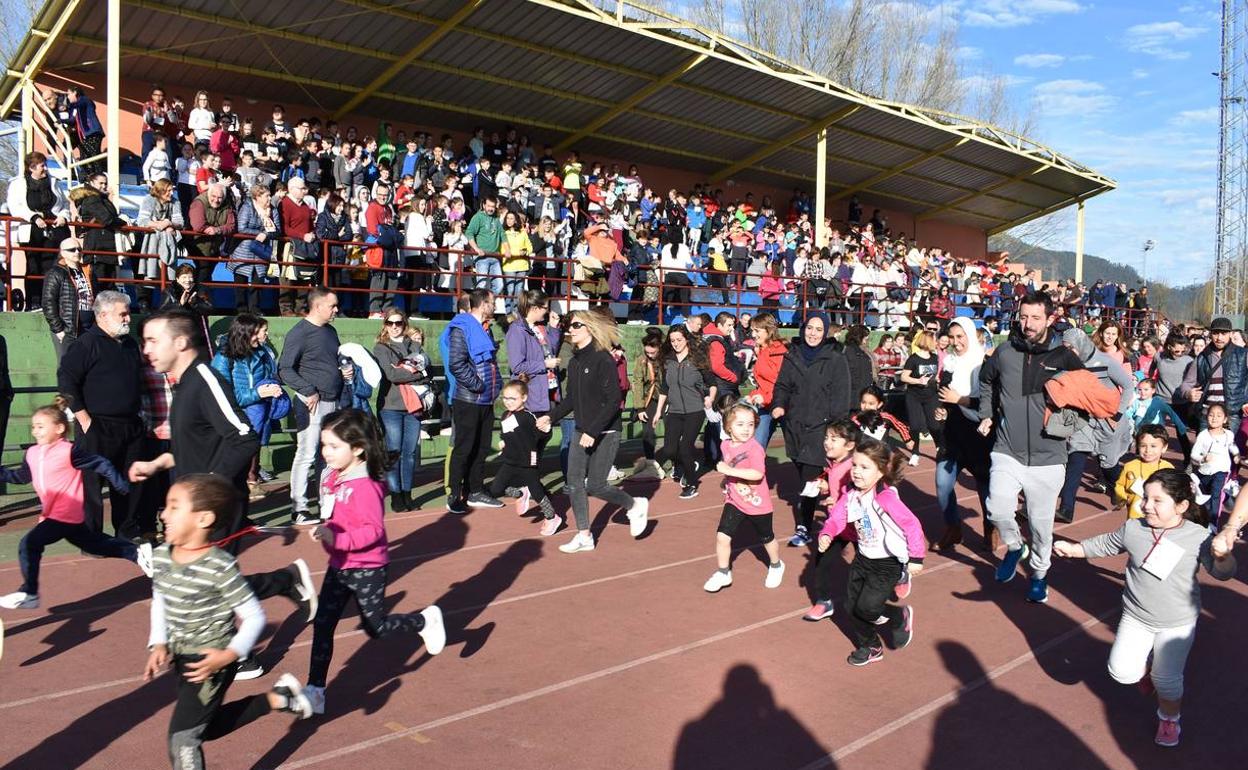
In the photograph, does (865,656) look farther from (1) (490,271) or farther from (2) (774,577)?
(1) (490,271)

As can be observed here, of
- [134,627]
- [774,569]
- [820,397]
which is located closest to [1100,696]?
[774,569]

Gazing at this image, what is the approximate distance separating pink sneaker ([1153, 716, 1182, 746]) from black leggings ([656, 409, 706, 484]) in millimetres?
6690

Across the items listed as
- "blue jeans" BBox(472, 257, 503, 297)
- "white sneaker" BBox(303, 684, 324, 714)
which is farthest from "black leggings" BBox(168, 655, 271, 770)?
"blue jeans" BBox(472, 257, 503, 297)

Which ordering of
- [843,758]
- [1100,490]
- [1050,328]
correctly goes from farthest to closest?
[1100,490] < [1050,328] < [843,758]

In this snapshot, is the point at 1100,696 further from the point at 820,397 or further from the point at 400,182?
the point at 400,182

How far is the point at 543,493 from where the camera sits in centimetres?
913

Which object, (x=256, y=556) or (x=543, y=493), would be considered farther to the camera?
(x=543, y=493)

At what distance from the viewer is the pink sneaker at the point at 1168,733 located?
474cm

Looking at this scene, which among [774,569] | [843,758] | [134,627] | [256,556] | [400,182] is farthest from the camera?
[400,182]

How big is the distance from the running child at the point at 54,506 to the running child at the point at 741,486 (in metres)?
3.76

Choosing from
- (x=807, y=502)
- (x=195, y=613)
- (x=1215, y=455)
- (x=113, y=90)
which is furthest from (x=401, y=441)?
(x=1215, y=455)

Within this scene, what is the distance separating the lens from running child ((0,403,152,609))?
6.24 m

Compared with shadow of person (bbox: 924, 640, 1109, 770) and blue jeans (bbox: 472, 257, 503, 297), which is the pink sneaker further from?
blue jeans (bbox: 472, 257, 503, 297)

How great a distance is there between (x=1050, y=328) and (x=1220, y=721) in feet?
8.95
